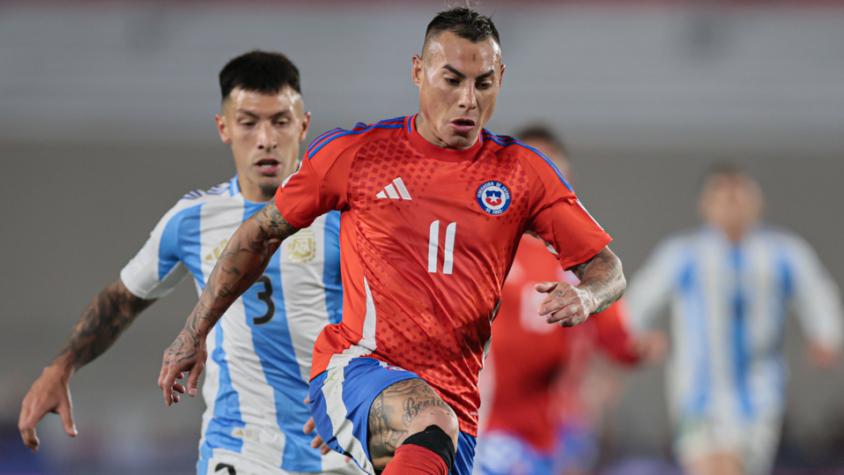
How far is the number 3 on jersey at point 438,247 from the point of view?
3750mm

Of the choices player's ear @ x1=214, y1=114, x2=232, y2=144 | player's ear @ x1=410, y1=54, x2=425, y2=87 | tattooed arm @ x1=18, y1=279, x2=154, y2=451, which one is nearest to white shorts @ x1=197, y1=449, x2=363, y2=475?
tattooed arm @ x1=18, y1=279, x2=154, y2=451

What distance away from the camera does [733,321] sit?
8.34 m

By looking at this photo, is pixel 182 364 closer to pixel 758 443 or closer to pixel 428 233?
pixel 428 233

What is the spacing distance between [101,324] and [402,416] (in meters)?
1.82

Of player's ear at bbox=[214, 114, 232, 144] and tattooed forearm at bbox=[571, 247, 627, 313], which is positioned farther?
player's ear at bbox=[214, 114, 232, 144]

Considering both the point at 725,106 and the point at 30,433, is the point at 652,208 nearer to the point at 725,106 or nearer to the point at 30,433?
the point at 725,106

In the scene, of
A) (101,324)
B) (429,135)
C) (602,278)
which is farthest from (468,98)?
(101,324)

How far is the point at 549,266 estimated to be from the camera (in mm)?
6711

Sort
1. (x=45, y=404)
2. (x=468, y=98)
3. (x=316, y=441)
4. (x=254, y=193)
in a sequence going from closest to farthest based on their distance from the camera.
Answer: (x=468, y=98) < (x=316, y=441) < (x=45, y=404) < (x=254, y=193)

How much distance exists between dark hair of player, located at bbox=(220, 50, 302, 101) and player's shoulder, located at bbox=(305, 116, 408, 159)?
0.91m

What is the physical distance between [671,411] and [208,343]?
1178 cm

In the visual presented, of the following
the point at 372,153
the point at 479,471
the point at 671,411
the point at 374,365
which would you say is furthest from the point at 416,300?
the point at 671,411

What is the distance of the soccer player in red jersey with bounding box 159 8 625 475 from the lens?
147 inches

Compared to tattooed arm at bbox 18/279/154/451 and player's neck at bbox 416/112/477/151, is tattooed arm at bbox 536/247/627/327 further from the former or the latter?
tattooed arm at bbox 18/279/154/451
